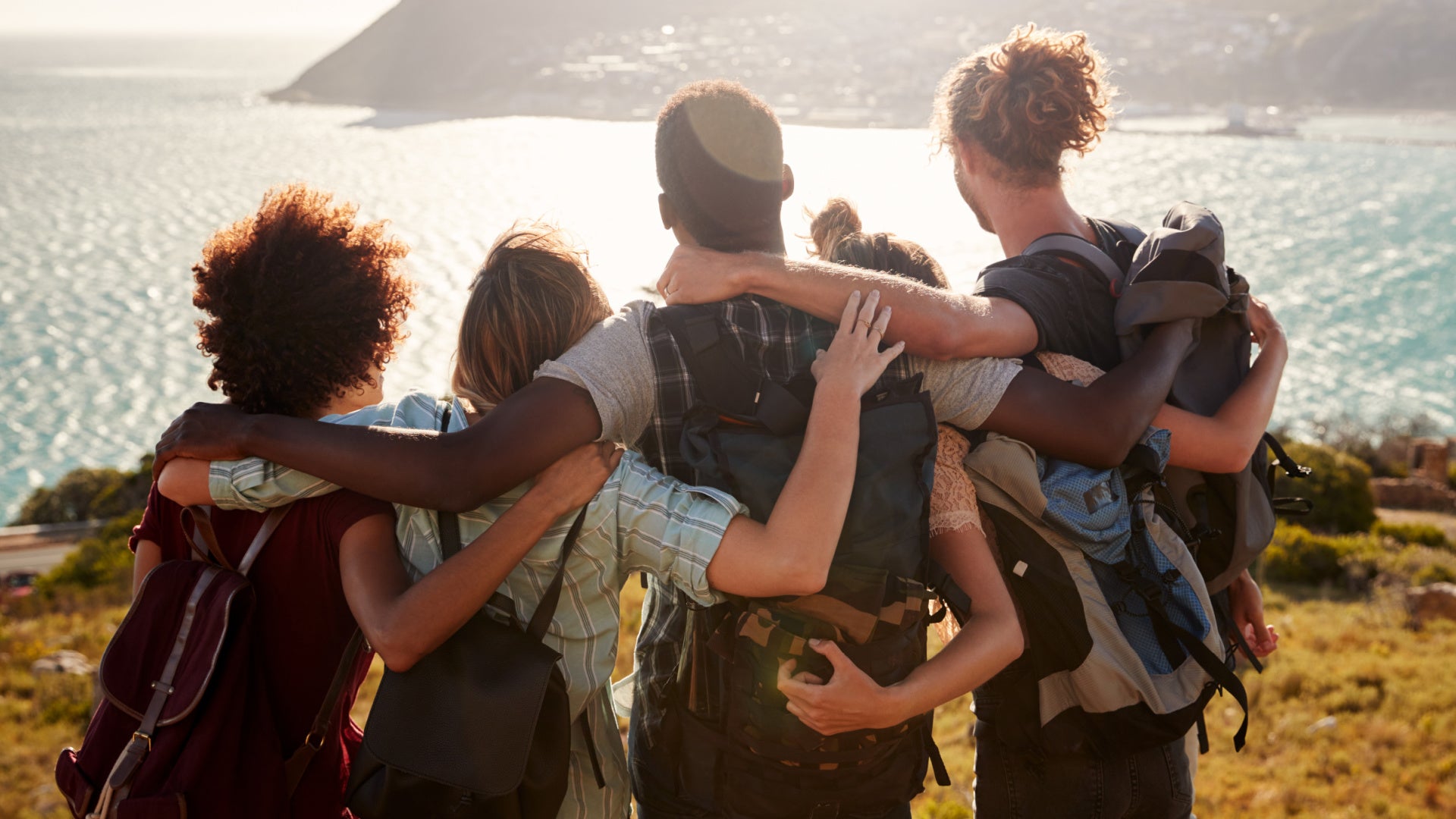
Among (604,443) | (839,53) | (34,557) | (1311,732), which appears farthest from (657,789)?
(839,53)

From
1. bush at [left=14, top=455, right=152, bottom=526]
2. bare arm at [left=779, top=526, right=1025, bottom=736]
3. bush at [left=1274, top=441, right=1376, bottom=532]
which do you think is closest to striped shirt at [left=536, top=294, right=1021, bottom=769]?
bare arm at [left=779, top=526, right=1025, bottom=736]

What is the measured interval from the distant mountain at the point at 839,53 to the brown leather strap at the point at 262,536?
57.6 m

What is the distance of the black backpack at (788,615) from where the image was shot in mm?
1819

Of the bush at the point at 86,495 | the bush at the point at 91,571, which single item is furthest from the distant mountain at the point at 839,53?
the bush at the point at 91,571

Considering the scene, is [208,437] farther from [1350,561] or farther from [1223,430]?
[1350,561]

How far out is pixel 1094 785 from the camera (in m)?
2.19

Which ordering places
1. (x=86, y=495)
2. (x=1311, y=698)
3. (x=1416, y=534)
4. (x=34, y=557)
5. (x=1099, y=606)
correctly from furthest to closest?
(x=86, y=495), (x=34, y=557), (x=1416, y=534), (x=1311, y=698), (x=1099, y=606)

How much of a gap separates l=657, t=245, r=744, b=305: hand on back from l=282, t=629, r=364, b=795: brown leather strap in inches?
33.9

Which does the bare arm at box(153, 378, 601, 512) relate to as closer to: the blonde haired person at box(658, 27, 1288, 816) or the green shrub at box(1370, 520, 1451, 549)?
the blonde haired person at box(658, 27, 1288, 816)

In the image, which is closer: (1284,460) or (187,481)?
(187,481)

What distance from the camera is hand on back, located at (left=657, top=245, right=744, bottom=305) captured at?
1.90 metres

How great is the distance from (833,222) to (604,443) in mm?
900

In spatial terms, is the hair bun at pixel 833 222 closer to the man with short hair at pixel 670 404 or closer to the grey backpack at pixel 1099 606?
the man with short hair at pixel 670 404

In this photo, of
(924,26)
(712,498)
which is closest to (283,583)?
(712,498)
